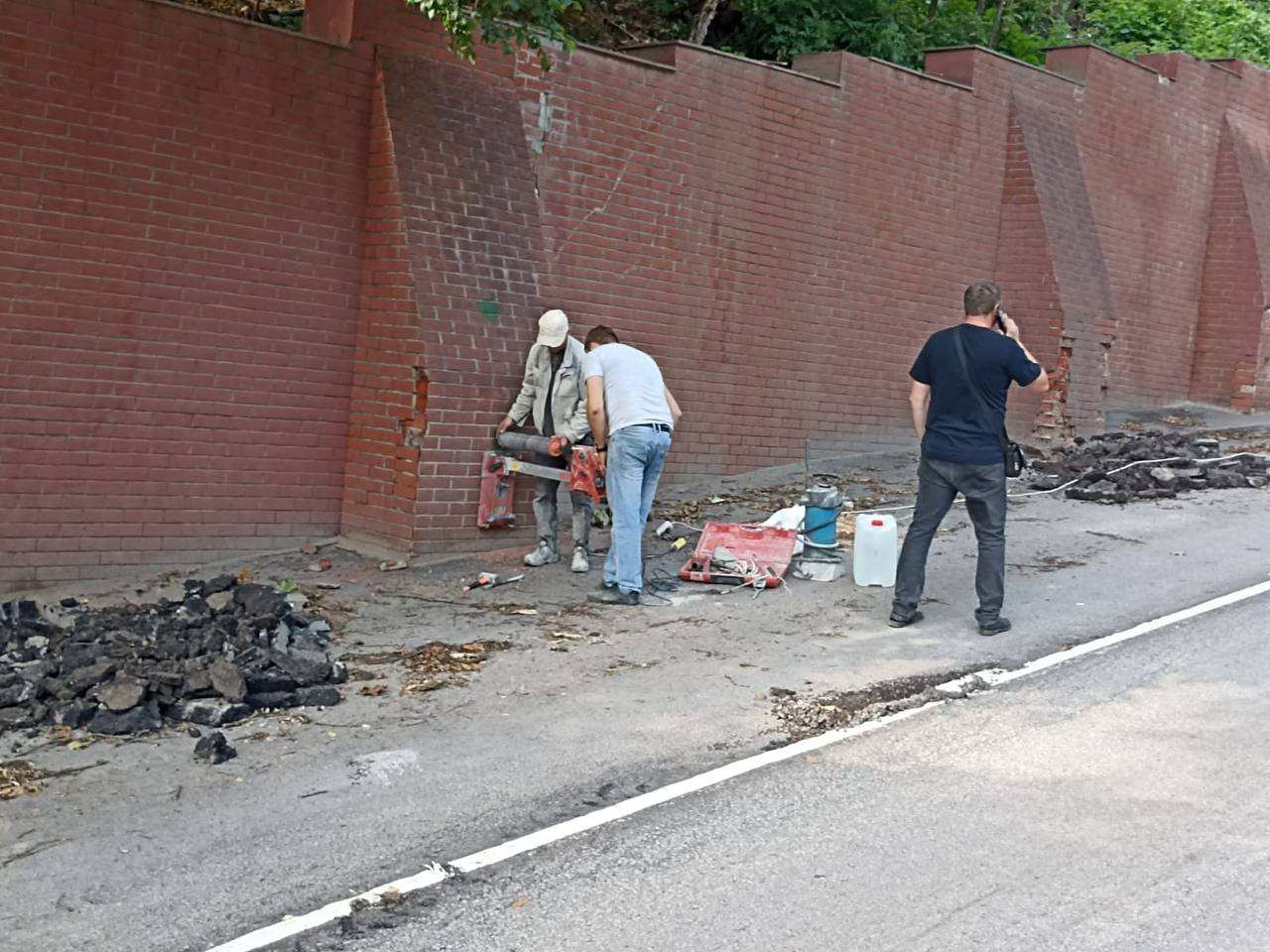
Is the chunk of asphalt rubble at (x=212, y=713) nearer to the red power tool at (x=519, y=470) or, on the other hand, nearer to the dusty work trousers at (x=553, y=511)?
the red power tool at (x=519, y=470)

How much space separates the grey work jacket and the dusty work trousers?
10.1 inches

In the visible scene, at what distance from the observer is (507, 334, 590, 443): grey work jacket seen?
9750mm

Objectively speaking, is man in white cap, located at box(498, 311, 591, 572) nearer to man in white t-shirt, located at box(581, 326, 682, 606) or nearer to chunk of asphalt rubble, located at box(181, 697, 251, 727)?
man in white t-shirt, located at box(581, 326, 682, 606)

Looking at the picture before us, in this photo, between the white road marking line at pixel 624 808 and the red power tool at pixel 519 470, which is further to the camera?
the red power tool at pixel 519 470

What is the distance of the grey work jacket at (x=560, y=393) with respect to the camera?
9750mm

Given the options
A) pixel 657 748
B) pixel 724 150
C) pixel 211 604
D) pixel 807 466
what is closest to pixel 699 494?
pixel 807 466

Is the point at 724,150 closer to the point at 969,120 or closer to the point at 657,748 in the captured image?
the point at 969,120

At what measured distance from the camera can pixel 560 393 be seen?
980 centimetres

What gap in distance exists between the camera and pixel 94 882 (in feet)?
15.6

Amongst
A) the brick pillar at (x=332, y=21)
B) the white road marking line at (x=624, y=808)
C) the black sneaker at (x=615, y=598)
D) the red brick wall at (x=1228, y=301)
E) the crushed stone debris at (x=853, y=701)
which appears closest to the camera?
the white road marking line at (x=624, y=808)

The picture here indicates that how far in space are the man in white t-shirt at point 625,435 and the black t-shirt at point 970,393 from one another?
189cm

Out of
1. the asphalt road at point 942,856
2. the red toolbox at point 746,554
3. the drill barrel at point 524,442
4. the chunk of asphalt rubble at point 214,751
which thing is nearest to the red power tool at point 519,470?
the drill barrel at point 524,442

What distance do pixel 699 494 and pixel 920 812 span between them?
7.23m

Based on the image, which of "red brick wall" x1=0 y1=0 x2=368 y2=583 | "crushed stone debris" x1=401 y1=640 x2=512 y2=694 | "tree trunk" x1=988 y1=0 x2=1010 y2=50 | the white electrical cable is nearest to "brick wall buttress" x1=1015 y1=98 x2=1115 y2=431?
the white electrical cable
